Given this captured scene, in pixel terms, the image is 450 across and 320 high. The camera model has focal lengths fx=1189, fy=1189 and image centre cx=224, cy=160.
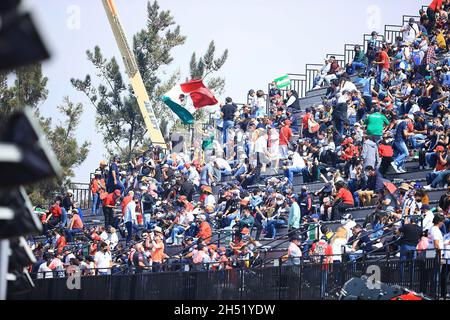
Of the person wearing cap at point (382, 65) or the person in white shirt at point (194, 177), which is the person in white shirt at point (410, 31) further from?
the person in white shirt at point (194, 177)

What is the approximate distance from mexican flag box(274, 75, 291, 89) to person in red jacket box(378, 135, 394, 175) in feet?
43.4

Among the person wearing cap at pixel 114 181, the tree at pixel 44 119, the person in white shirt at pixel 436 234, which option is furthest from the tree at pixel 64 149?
the person in white shirt at pixel 436 234

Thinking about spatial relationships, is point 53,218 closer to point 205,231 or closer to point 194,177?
point 194,177

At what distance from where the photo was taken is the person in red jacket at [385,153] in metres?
27.4

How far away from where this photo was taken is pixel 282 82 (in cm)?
4116

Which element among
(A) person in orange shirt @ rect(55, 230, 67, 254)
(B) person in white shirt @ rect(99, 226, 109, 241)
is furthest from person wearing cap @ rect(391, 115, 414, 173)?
(A) person in orange shirt @ rect(55, 230, 67, 254)

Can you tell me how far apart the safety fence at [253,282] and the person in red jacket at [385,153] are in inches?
241

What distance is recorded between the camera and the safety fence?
63.8ft

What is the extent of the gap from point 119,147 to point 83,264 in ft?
121

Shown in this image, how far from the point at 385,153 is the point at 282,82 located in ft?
46.1

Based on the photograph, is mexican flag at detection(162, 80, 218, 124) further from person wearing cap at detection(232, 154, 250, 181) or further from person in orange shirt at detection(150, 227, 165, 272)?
person in orange shirt at detection(150, 227, 165, 272)

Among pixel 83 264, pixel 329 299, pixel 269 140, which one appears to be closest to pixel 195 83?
pixel 269 140

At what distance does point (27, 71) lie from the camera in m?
59.1
